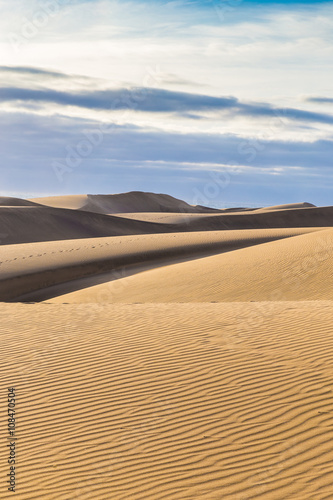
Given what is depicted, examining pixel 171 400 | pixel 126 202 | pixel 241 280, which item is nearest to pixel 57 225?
pixel 241 280

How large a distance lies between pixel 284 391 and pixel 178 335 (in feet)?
11.3

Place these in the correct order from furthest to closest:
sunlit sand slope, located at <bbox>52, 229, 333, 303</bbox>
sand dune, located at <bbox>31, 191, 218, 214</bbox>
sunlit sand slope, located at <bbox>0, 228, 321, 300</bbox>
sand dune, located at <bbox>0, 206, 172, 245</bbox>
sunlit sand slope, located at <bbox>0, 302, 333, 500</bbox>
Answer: sand dune, located at <bbox>31, 191, 218, 214</bbox> → sand dune, located at <bbox>0, 206, 172, 245</bbox> → sunlit sand slope, located at <bbox>0, 228, 321, 300</bbox> → sunlit sand slope, located at <bbox>52, 229, 333, 303</bbox> → sunlit sand slope, located at <bbox>0, 302, 333, 500</bbox>

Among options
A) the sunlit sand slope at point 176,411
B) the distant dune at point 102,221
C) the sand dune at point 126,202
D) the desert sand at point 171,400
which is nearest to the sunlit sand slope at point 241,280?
the desert sand at point 171,400

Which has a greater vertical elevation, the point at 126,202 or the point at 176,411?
the point at 126,202

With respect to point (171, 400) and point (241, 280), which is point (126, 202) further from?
point (171, 400)

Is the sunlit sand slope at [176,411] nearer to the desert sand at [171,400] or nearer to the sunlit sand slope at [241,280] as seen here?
the desert sand at [171,400]

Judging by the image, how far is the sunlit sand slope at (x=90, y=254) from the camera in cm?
2509

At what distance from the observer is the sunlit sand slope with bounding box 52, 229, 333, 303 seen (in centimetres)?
1851

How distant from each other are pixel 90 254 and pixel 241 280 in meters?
11.9

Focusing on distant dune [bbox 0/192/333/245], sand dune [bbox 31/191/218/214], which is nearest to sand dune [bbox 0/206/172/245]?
distant dune [bbox 0/192/333/245]

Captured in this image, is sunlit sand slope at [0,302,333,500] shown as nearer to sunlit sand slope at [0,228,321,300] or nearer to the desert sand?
the desert sand

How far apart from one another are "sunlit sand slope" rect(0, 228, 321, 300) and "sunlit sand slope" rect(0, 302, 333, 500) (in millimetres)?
14206

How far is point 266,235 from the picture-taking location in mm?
38781

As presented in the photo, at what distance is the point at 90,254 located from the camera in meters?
30.0
